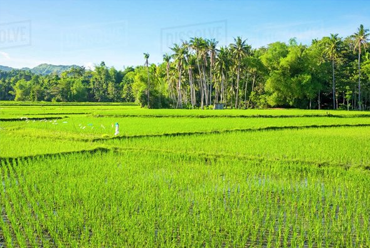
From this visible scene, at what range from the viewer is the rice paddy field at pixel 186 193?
455cm

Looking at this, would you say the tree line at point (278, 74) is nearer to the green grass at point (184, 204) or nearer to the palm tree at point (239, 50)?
the palm tree at point (239, 50)

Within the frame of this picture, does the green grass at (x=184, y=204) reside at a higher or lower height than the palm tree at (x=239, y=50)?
lower

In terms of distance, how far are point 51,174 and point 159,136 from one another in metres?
6.58

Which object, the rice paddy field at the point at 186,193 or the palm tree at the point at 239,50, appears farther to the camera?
the palm tree at the point at 239,50

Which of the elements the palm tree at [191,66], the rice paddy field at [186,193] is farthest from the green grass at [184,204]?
the palm tree at [191,66]

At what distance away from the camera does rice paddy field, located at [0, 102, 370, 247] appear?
455 centimetres

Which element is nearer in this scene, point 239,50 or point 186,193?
point 186,193

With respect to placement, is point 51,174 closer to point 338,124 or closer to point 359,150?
point 359,150

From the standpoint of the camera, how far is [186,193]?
6.43 metres

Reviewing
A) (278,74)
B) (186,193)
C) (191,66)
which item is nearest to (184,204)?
(186,193)

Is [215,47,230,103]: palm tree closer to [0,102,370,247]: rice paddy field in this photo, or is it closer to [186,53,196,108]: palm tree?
[186,53,196,108]: palm tree

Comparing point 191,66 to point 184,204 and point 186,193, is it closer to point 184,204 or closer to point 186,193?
point 186,193

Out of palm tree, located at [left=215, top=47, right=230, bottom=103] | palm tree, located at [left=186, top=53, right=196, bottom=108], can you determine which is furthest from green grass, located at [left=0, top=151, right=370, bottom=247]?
palm tree, located at [left=186, top=53, right=196, bottom=108]

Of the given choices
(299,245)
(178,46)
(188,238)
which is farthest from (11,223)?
(178,46)
